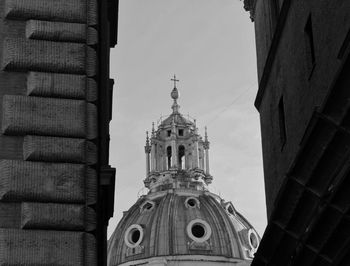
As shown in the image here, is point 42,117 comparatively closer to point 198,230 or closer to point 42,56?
point 42,56

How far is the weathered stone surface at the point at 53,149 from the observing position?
13.3 meters

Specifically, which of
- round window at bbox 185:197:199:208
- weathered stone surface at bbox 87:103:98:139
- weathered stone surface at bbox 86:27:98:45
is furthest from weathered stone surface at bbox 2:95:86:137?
round window at bbox 185:197:199:208

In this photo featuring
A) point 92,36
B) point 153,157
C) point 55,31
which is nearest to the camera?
point 55,31

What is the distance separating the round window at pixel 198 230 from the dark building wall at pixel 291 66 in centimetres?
7625

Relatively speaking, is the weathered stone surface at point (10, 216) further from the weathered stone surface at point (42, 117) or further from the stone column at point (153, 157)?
the stone column at point (153, 157)

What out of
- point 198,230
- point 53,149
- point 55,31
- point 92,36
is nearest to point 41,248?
point 53,149

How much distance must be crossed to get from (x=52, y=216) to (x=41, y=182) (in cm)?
53

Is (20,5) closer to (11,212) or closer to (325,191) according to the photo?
(11,212)

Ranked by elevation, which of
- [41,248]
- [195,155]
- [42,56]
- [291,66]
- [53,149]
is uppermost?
[195,155]

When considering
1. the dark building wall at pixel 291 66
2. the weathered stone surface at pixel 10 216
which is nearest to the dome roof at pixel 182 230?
the dark building wall at pixel 291 66

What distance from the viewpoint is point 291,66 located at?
64.0 feet

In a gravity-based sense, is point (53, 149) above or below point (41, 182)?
above

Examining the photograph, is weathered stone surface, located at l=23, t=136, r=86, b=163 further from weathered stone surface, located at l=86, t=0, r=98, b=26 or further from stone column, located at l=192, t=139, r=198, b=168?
stone column, located at l=192, t=139, r=198, b=168

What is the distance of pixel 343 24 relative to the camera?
15.5 metres
